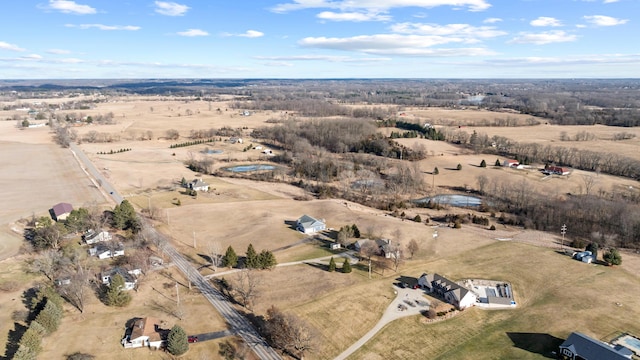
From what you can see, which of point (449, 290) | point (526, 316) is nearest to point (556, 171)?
point (526, 316)

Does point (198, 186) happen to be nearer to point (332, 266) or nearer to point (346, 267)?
point (332, 266)

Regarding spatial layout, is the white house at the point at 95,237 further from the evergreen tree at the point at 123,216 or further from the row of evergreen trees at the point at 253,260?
the row of evergreen trees at the point at 253,260

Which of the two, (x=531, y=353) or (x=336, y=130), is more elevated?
(x=336, y=130)

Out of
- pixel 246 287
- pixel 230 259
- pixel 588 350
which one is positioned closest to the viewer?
pixel 588 350

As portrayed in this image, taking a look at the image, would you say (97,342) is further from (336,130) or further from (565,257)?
(336,130)

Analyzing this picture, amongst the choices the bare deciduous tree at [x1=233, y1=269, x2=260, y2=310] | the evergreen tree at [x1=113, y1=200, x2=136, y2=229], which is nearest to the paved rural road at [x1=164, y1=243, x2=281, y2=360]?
the bare deciduous tree at [x1=233, y1=269, x2=260, y2=310]

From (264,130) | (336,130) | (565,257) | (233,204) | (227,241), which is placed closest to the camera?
(565,257)

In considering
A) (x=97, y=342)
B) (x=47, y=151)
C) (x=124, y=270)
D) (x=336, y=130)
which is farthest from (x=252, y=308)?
(x=47, y=151)
